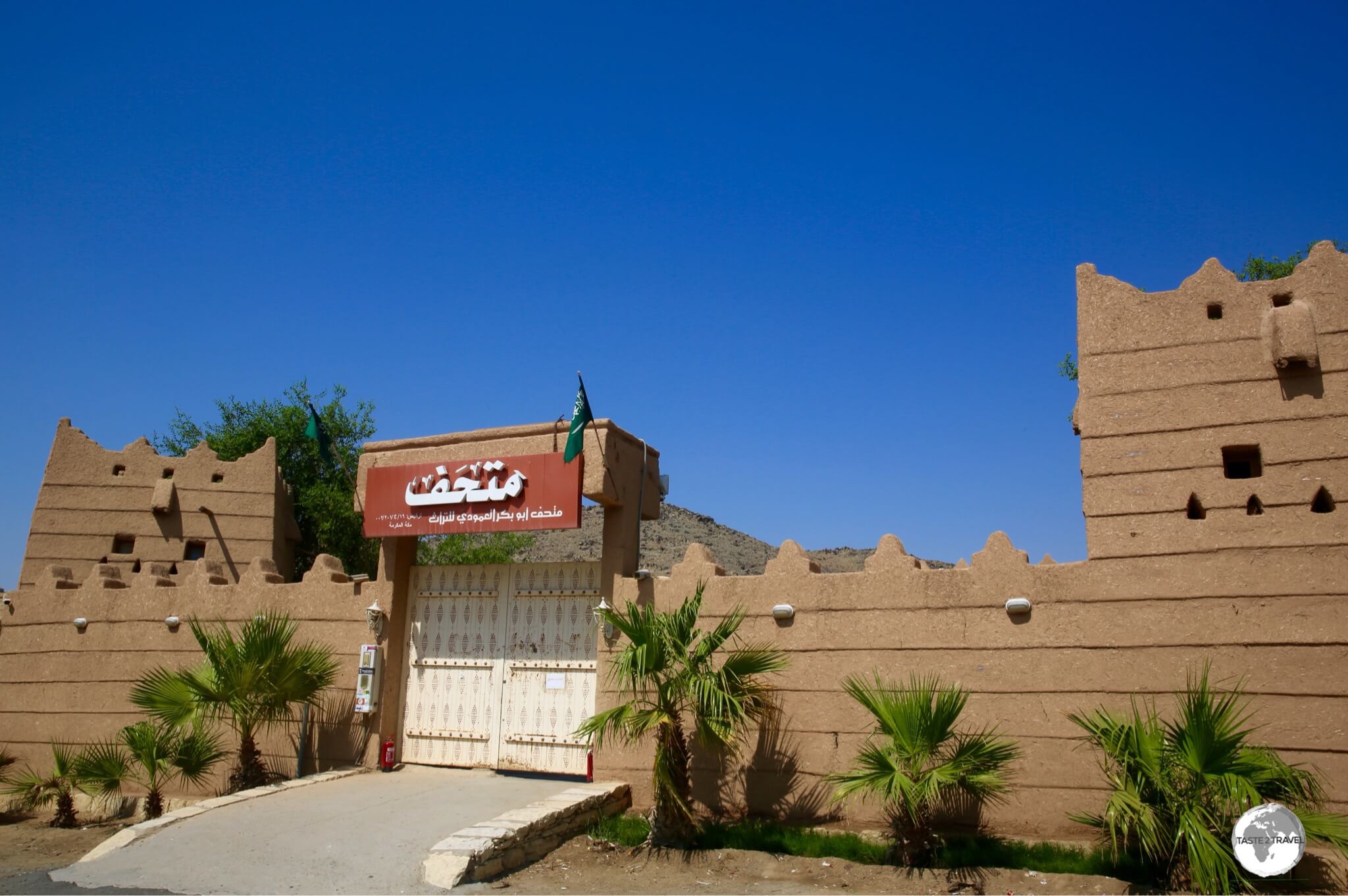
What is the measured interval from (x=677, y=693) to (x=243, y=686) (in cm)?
582

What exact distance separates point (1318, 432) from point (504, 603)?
9681 mm

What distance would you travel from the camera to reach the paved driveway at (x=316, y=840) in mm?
9375

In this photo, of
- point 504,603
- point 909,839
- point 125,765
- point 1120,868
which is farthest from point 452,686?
point 1120,868

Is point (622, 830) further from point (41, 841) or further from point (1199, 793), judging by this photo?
point (41, 841)

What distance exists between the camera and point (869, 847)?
34.4ft

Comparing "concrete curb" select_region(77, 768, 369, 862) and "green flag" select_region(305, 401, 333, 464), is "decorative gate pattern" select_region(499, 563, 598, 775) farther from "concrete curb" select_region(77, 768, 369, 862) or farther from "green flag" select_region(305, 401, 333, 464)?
"green flag" select_region(305, 401, 333, 464)

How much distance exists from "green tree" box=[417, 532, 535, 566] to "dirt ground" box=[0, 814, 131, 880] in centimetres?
1364

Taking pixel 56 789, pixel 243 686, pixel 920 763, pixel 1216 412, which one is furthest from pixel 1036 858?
pixel 56 789

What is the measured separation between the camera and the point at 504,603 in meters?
14.2

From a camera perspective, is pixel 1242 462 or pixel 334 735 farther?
pixel 334 735

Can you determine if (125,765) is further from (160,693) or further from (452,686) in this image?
(452,686)

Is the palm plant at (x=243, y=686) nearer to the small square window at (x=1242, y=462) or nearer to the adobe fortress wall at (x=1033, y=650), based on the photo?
the adobe fortress wall at (x=1033, y=650)

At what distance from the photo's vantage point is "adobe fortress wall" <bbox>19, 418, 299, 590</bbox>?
60.9 ft

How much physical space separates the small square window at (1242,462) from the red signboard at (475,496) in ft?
23.3
